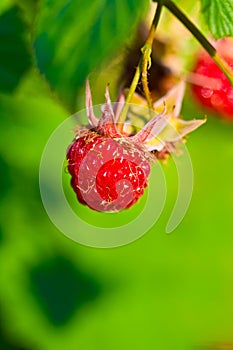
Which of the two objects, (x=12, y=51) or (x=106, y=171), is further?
(x=12, y=51)

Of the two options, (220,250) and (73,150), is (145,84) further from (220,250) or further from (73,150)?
(220,250)

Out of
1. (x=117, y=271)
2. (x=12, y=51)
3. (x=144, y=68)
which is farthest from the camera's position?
(x=117, y=271)

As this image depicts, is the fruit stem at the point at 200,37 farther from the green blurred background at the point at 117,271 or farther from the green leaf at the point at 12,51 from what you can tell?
the green blurred background at the point at 117,271

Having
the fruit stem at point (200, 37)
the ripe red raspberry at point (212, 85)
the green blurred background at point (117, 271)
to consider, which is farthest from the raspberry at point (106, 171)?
the green blurred background at point (117, 271)

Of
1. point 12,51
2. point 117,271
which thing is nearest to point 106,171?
point 12,51

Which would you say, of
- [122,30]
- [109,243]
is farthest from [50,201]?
[122,30]

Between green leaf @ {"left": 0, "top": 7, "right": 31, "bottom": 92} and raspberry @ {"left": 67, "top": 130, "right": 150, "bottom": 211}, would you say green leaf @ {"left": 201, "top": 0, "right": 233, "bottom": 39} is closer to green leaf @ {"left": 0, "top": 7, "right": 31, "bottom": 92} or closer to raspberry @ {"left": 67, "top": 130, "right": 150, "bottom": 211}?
raspberry @ {"left": 67, "top": 130, "right": 150, "bottom": 211}

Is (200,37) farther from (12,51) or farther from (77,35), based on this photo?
(12,51)
